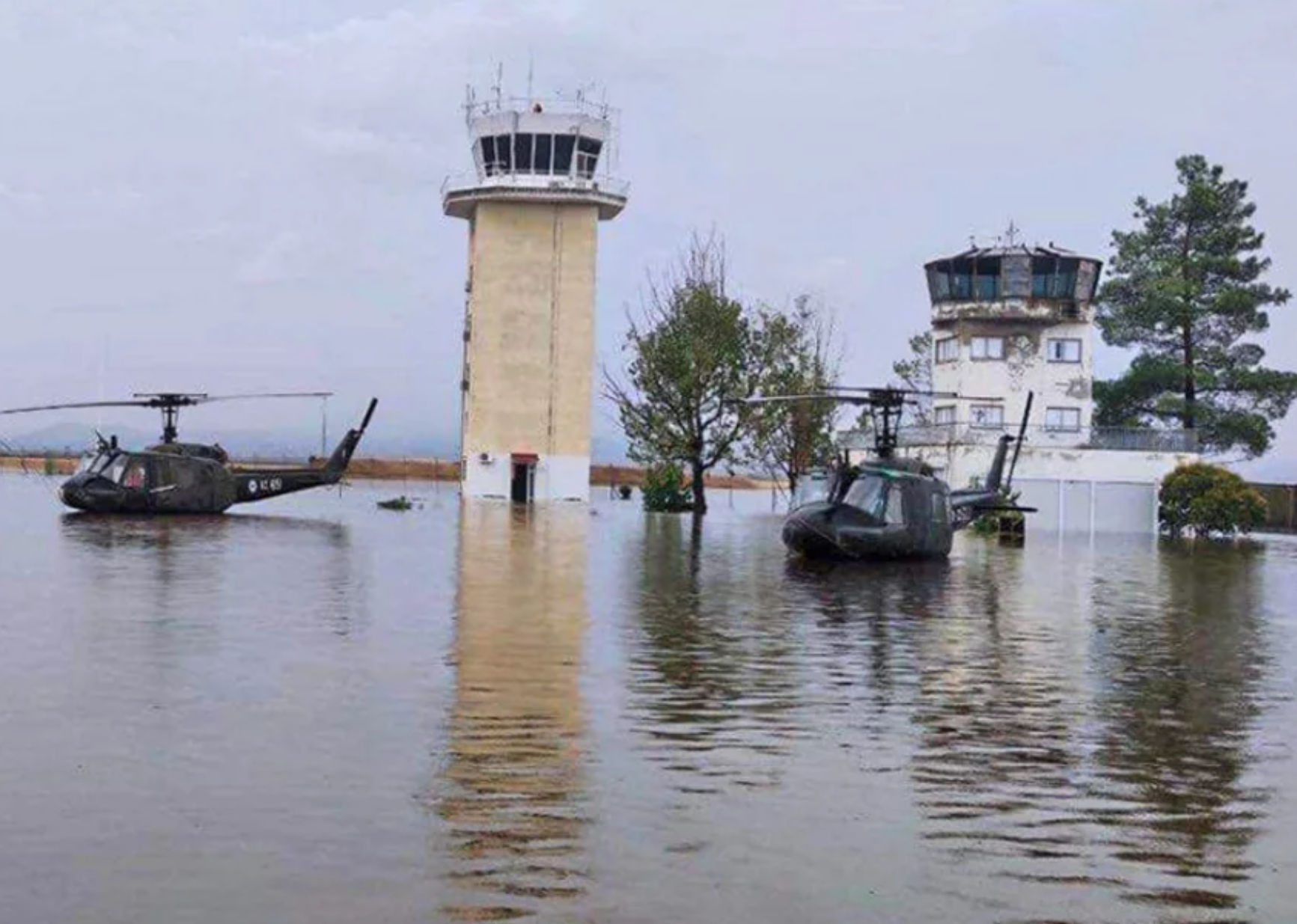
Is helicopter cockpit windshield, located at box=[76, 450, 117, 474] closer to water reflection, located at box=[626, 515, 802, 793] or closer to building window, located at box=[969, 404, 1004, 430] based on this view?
water reflection, located at box=[626, 515, 802, 793]

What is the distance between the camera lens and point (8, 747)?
1003 cm

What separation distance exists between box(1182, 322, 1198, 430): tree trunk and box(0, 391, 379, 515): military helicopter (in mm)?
40936

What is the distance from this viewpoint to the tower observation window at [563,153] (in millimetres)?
74438

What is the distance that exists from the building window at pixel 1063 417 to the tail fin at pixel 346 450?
30808 millimetres

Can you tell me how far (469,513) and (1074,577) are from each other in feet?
96.2

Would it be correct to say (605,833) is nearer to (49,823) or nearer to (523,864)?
(523,864)

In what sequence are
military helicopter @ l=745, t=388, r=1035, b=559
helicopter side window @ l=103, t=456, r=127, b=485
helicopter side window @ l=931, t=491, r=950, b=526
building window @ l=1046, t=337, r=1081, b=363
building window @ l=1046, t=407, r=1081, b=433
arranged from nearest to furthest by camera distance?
1. military helicopter @ l=745, t=388, r=1035, b=559
2. helicopter side window @ l=931, t=491, r=950, b=526
3. helicopter side window @ l=103, t=456, r=127, b=485
4. building window @ l=1046, t=407, r=1081, b=433
5. building window @ l=1046, t=337, r=1081, b=363

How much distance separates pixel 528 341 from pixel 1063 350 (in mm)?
24417

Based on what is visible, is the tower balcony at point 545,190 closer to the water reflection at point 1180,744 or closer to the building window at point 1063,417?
the building window at point 1063,417

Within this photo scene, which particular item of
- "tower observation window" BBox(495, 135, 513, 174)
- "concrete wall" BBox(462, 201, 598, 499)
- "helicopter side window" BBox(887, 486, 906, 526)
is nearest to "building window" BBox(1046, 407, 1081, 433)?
"concrete wall" BBox(462, 201, 598, 499)

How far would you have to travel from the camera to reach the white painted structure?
66.8m

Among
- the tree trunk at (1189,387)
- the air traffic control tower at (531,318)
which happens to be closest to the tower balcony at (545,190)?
the air traffic control tower at (531,318)

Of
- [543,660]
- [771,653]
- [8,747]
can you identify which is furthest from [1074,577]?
[8,747]

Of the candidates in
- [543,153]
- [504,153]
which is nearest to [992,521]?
[543,153]
